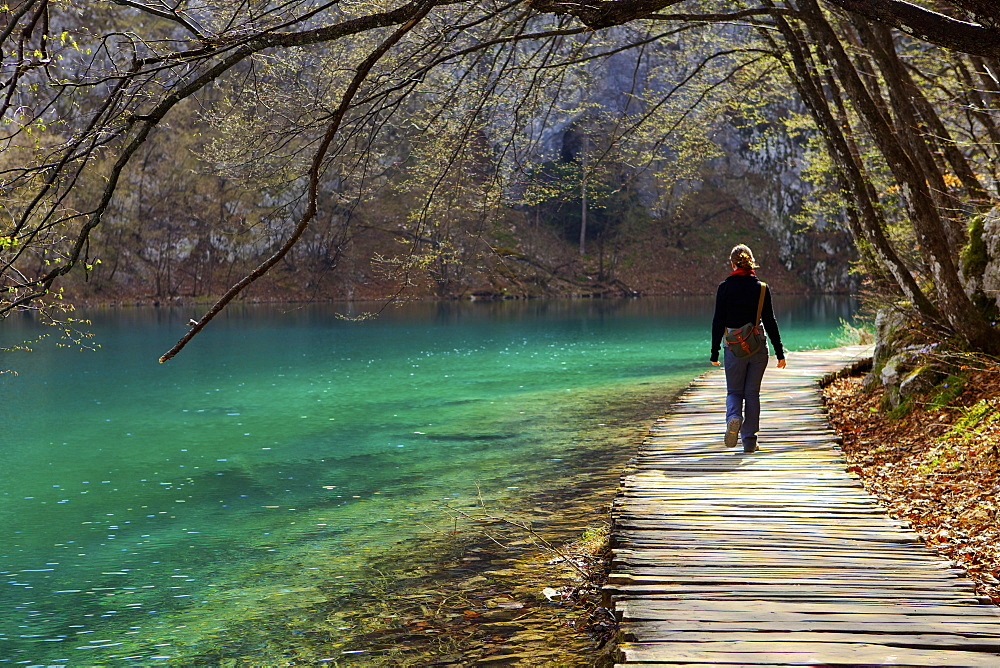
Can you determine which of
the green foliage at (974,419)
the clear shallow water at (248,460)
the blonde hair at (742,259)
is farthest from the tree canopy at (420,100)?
the clear shallow water at (248,460)

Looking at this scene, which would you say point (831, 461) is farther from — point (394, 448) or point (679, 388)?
point (679, 388)

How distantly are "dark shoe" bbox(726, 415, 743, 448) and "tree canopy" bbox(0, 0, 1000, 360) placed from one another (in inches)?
111

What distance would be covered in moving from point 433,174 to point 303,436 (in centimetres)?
611

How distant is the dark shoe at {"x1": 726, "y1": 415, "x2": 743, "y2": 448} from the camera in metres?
8.55

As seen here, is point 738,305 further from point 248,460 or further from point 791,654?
point 248,460

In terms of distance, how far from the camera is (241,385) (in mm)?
20500

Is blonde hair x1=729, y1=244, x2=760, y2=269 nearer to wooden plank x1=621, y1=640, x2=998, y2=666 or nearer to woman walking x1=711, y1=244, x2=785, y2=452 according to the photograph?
woman walking x1=711, y1=244, x2=785, y2=452

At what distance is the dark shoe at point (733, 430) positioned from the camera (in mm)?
8547

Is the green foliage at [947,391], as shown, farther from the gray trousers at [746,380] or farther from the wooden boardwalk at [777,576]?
the gray trousers at [746,380]

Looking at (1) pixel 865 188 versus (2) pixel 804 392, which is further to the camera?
(2) pixel 804 392

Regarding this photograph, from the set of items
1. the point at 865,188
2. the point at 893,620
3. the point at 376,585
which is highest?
the point at 865,188

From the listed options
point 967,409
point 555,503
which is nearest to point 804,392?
point 967,409

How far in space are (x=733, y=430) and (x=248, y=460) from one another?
709 centimetres

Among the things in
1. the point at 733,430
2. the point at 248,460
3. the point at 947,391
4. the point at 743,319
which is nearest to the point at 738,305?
the point at 743,319
